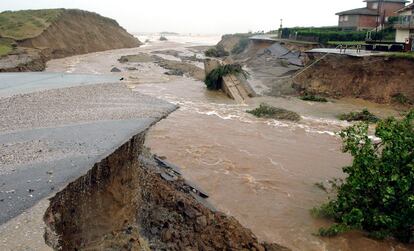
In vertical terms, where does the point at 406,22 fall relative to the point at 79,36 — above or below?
above

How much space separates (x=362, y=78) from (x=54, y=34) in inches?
1519

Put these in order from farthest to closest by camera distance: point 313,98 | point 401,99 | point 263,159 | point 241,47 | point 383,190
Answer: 1. point 241,47
2. point 313,98
3. point 401,99
4. point 263,159
5. point 383,190

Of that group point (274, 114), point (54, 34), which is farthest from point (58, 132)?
point (54, 34)

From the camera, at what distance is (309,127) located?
20500 mm

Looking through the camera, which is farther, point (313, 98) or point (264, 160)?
point (313, 98)

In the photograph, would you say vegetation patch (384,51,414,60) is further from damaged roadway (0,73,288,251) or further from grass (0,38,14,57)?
grass (0,38,14,57)

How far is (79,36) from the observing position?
56969 millimetres

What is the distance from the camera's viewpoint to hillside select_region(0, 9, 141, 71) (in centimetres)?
4038

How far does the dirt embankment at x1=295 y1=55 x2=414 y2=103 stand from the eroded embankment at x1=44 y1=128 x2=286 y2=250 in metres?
19.2

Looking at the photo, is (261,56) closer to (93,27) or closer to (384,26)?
(384,26)

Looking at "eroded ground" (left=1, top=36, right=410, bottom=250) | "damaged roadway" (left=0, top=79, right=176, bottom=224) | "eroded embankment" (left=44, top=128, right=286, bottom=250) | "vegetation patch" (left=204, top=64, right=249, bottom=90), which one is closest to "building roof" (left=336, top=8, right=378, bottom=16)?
"vegetation patch" (left=204, top=64, right=249, bottom=90)

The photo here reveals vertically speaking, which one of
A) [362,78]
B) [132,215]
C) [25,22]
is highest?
[25,22]

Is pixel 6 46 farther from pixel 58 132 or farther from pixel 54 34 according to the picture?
pixel 58 132

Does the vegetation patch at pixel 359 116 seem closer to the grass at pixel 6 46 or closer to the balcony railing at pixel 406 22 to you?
the balcony railing at pixel 406 22
